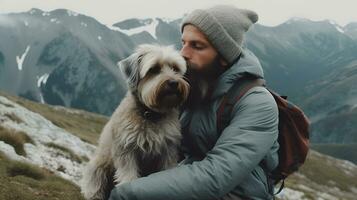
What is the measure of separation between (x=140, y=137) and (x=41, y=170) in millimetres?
12454

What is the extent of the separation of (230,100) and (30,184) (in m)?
12.3

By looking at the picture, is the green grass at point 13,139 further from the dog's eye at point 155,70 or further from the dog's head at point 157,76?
the dog's eye at point 155,70

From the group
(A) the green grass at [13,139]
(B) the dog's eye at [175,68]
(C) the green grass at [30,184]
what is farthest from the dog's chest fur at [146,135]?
(A) the green grass at [13,139]

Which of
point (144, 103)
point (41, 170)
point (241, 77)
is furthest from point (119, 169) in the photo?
point (41, 170)

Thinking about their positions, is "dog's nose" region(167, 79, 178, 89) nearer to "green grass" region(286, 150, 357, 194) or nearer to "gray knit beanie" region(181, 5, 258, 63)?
"gray knit beanie" region(181, 5, 258, 63)

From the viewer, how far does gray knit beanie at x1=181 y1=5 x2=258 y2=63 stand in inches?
276

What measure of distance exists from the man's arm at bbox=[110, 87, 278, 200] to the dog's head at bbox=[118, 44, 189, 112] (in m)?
1.42

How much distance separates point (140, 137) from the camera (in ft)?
26.3

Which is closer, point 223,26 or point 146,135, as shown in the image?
point 223,26

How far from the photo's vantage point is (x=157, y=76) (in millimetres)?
7543

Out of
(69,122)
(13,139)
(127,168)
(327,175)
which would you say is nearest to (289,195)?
(13,139)

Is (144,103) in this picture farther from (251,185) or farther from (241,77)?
(251,185)

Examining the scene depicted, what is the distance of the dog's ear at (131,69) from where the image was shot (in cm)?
767

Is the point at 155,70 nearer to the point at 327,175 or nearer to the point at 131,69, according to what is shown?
the point at 131,69
